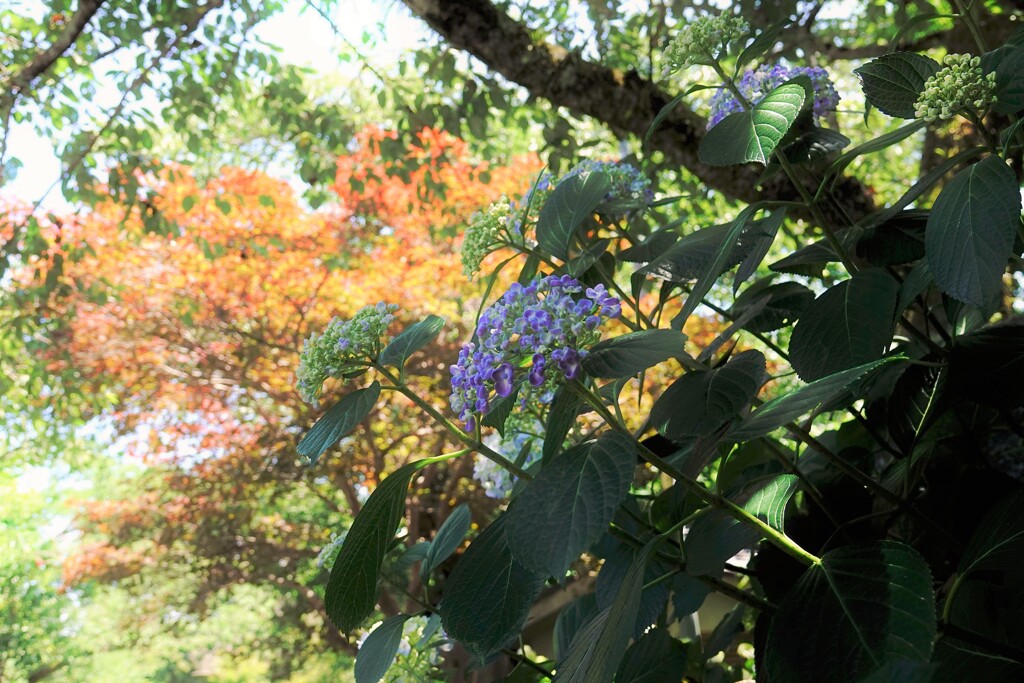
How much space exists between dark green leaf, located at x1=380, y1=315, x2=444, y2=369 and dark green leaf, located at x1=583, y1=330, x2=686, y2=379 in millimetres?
161

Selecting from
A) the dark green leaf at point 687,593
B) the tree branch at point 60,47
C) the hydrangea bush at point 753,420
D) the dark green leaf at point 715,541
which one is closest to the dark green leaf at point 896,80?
the hydrangea bush at point 753,420

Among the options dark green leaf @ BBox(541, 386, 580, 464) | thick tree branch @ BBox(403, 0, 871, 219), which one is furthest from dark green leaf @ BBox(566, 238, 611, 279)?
thick tree branch @ BBox(403, 0, 871, 219)

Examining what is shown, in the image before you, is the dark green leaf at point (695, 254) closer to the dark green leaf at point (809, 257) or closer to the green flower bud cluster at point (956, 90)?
the dark green leaf at point (809, 257)

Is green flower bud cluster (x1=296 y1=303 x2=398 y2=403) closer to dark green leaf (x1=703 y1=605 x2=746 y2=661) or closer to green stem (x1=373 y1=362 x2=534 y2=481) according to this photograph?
green stem (x1=373 y1=362 x2=534 y2=481)

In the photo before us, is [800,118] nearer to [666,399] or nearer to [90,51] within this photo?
[666,399]

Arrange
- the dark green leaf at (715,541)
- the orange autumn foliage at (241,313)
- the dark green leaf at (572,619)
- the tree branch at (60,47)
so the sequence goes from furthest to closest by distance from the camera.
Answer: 1. the orange autumn foliage at (241,313)
2. the tree branch at (60,47)
3. the dark green leaf at (572,619)
4. the dark green leaf at (715,541)

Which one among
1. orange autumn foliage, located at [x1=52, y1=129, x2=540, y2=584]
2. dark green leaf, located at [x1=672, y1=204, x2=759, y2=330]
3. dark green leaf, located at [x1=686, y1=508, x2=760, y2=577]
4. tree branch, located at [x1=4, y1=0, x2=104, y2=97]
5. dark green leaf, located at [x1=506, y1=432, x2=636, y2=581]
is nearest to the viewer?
dark green leaf, located at [x1=506, y1=432, x2=636, y2=581]

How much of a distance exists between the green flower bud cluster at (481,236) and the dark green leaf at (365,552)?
0.23 metres

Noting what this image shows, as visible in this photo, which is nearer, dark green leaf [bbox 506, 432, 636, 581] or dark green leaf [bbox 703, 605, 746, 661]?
dark green leaf [bbox 506, 432, 636, 581]

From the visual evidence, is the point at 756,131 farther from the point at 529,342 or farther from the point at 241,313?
the point at 241,313

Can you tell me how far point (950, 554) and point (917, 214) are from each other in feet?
0.91

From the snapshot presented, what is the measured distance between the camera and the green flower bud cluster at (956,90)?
53 cm

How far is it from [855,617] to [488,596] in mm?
206

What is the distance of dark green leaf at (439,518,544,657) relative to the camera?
0.49 metres
